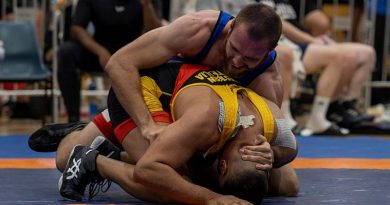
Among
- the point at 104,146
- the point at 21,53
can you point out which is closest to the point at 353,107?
the point at 21,53

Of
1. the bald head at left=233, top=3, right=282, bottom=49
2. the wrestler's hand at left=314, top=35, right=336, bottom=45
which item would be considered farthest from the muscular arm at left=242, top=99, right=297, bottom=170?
the wrestler's hand at left=314, top=35, right=336, bottom=45

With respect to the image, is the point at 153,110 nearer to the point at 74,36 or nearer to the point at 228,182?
the point at 228,182

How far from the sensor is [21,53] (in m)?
6.99

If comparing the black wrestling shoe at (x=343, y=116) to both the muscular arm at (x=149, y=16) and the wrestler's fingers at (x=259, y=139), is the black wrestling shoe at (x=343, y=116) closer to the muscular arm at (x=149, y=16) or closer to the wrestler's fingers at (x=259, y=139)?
the muscular arm at (x=149, y=16)

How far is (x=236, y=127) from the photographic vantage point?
313 centimetres

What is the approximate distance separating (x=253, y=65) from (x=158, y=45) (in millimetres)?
406

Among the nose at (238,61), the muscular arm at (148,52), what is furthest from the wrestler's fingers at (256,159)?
the muscular arm at (148,52)

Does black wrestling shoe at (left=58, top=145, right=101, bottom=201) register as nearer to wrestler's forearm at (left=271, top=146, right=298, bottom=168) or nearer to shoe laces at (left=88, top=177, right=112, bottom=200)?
shoe laces at (left=88, top=177, right=112, bottom=200)

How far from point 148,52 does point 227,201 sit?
2.62ft

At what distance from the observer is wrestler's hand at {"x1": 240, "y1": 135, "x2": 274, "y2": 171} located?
3.03 metres

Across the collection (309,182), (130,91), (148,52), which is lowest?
(309,182)

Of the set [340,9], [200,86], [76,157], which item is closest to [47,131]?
[76,157]

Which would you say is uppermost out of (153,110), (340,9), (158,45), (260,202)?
(158,45)

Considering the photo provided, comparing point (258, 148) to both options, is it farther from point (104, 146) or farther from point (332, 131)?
point (332, 131)
